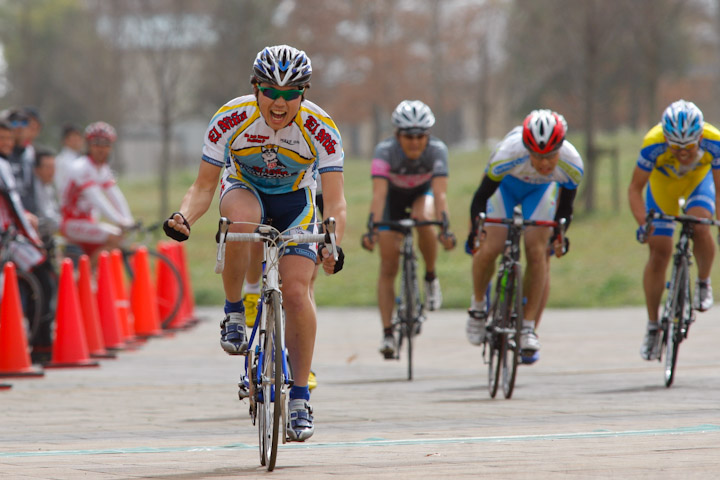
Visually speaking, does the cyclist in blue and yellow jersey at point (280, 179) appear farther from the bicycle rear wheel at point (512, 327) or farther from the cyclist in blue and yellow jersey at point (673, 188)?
the cyclist in blue and yellow jersey at point (673, 188)

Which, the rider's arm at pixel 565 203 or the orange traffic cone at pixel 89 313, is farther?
the orange traffic cone at pixel 89 313

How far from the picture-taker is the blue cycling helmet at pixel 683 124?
32.1 ft

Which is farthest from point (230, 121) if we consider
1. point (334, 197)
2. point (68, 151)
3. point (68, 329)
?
point (68, 151)

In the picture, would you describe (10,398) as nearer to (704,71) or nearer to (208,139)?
(208,139)

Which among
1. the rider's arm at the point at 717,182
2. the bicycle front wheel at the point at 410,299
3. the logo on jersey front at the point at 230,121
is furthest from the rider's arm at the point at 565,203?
the logo on jersey front at the point at 230,121

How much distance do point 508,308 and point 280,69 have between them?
365 cm

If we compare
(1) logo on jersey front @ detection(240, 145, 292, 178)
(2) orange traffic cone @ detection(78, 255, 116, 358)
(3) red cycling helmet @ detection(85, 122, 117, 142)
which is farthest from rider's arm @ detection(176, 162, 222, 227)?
(3) red cycling helmet @ detection(85, 122, 117, 142)

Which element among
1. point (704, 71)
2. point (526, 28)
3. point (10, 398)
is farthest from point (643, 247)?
point (704, 71)

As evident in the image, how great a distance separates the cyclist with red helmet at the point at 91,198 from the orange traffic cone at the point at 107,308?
182cm

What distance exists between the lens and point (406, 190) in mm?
11844

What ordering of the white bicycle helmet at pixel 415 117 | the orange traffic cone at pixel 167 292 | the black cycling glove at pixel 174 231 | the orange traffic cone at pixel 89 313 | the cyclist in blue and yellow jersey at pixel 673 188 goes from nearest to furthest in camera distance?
the black cycling glove at pixel 174 231
the cyclist in blue and yellow jersey at pixel 673 188
the white bicycle helmet at pixel 415 117
the orange traffic cone at pixel 89 313
the orange traffic cone at pixel 167 292

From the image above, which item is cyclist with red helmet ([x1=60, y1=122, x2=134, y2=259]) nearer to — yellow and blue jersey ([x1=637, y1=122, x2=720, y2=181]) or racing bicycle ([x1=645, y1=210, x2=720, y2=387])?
yellow and blue jersey ([x1=637, y1=122, x2=720, y2=181])

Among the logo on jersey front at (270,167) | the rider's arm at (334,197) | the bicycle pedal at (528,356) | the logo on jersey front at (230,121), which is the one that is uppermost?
the logo on jersey front at (230,121)

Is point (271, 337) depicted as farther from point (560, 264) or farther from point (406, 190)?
point (560, 264)
